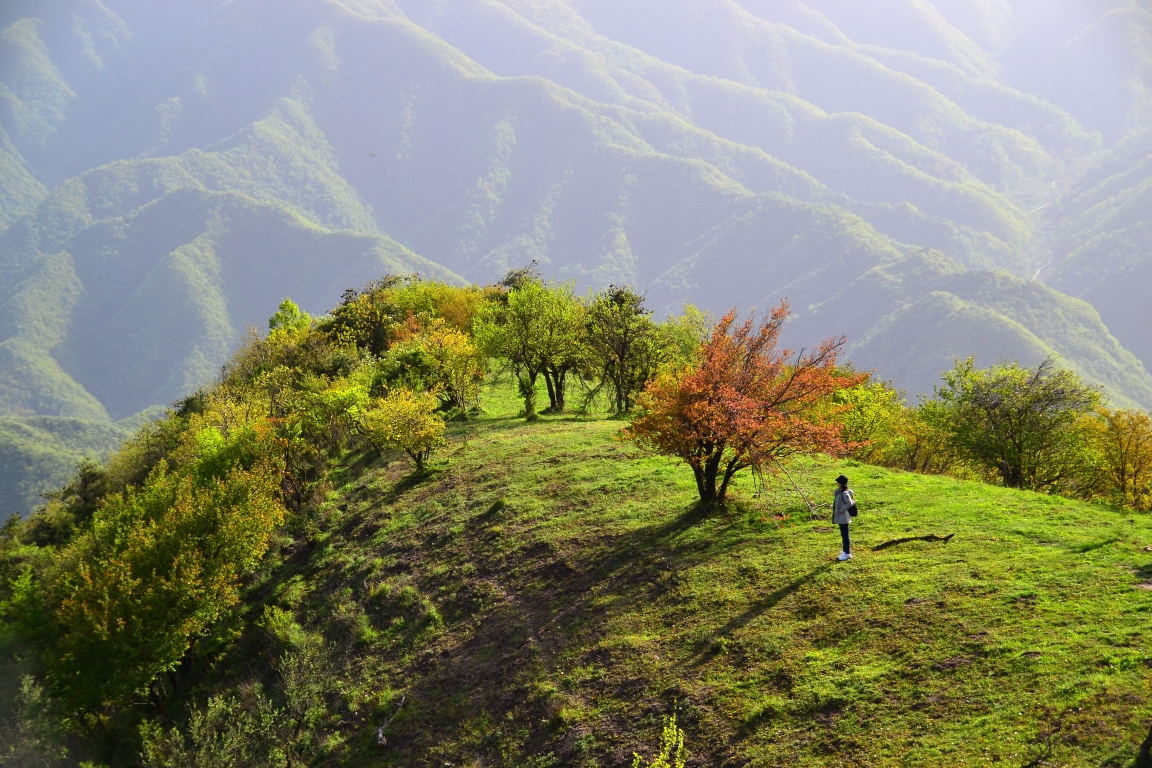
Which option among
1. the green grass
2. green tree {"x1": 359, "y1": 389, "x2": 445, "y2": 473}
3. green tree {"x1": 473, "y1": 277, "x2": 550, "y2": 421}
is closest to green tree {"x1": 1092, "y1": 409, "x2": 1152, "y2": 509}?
the green grass

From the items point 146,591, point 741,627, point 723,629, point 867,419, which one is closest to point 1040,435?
point 867,419

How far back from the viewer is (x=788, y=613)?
19.3 m

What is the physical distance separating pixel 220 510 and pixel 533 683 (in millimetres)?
24645

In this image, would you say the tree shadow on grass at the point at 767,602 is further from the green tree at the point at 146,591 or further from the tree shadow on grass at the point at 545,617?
the green tree at the point at 146,591

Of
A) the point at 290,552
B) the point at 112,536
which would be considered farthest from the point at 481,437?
the point at 112,536

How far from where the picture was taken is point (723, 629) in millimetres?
19703

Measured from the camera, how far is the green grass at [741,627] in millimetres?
14203

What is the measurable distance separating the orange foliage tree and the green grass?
355 cm

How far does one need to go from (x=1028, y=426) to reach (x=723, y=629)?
81.7 feet

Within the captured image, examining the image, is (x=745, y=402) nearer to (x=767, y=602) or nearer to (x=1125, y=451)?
(x=767, y=602)

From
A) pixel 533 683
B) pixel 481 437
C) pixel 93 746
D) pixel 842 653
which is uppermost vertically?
pixel 481 437

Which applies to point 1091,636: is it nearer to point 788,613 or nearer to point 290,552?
point 788,613

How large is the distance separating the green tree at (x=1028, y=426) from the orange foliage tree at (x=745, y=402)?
15.5 meters

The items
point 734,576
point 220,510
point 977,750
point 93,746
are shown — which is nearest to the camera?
point 977,750
